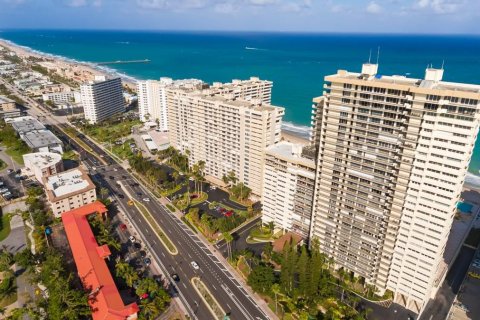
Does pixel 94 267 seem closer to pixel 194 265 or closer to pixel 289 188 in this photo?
pixel 194 265

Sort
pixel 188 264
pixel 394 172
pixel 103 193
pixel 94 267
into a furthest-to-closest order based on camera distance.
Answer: pixel 103 193 → pixel 188 264 → pixel 94 267 → pixel 394 172

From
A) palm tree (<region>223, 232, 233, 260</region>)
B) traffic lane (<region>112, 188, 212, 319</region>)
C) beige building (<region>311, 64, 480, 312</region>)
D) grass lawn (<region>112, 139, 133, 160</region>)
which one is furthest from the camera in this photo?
grass lawn (<region>112, 139, 133, 160</region>)

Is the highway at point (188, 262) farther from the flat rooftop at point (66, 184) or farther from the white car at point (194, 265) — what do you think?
the flat rooftop at point (66, 184)

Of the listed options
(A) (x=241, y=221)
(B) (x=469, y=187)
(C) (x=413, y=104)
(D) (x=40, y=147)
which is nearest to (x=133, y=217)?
(A) (x=241, y=221)

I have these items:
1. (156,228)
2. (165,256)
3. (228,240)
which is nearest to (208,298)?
(228,240)

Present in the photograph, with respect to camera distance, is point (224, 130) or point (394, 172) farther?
point (224, 130)

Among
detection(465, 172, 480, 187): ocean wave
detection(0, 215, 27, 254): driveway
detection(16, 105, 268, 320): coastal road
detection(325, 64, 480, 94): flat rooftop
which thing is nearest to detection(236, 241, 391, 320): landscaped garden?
detection(16, 105, 268, 320): coastal road

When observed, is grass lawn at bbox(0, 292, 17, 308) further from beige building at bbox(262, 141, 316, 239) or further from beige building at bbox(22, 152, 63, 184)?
Result: beige building at bbox(262, 141, 316, 239)
